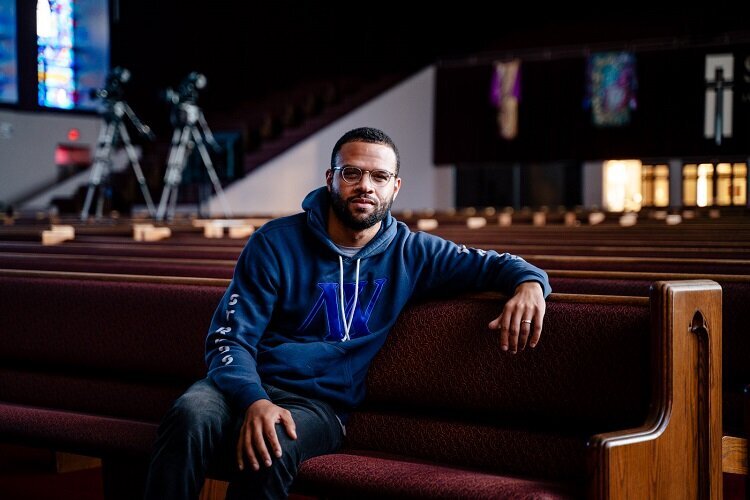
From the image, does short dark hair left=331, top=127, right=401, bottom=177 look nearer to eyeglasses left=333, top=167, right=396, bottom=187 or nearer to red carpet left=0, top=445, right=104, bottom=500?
eyeglasses left=333, top=167, right=396, bottom=187

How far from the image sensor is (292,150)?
1277cm

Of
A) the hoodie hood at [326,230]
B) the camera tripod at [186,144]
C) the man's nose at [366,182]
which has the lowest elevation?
the hoodie hood at [326,230]

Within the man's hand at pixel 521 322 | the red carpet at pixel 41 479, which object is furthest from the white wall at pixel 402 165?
the man's hand at pixel 521 322

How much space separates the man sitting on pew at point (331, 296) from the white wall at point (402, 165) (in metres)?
9.67

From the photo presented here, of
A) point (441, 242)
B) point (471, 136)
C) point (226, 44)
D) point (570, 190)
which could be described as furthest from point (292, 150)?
point (441, 242)

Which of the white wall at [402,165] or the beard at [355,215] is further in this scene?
the white wall at [402,165]

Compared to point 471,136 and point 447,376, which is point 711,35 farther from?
point 447,376

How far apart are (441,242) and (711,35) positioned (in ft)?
41.6

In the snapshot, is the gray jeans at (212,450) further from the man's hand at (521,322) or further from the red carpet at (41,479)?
the red carpet at (41,479)

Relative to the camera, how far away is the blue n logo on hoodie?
193cm

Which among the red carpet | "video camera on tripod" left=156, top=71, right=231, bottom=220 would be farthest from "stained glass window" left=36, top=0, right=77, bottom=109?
the red carpet

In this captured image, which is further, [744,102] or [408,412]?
[744,102]

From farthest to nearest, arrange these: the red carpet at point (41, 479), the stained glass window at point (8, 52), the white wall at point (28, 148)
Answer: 1. the white wall at point (28, 148)
2. the stained glass window at point (8, 52)
3. the red carpet at point (41, 479)

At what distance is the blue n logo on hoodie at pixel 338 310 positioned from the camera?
6.32 ft
